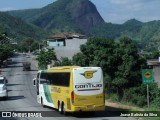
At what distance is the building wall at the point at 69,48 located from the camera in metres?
119

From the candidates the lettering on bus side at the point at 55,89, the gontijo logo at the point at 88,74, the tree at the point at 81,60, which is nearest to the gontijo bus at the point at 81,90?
the gontijo logo at the point at 88,74

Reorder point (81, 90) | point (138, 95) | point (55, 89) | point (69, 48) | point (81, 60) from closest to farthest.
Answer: point (81, 90)
point (55, 89)
point (138, 95)
point (81, 60)
point (69, 48)

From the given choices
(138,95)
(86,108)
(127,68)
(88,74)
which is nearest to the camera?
(86,108)

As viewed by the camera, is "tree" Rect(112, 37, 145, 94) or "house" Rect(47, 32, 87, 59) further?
"house" Rect(47, 32, 87, 59)

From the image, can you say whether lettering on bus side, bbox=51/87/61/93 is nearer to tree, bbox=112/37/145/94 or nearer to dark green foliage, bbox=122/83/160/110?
dark green foliage, bbox=122/83/160/110

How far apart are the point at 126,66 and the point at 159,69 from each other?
8353mm

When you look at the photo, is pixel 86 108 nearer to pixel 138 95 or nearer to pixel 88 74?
pixel 88 74

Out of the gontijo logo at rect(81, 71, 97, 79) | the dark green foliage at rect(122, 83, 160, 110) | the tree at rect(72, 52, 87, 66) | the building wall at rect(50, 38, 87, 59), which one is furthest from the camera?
the building wall at rect(50, 38, 87, 59)

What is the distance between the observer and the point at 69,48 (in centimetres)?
12975

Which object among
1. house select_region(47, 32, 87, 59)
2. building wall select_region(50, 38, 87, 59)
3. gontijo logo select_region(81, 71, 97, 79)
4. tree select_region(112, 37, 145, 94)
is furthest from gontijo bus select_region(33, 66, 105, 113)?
building wall select_region(50, 38, 87, 59)

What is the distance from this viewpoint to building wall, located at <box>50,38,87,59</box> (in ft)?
391

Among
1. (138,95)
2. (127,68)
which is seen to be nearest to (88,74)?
(138,95)

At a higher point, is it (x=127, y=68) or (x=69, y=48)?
(x=127, y=68)

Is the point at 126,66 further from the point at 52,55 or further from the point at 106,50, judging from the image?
the point at 52,55
